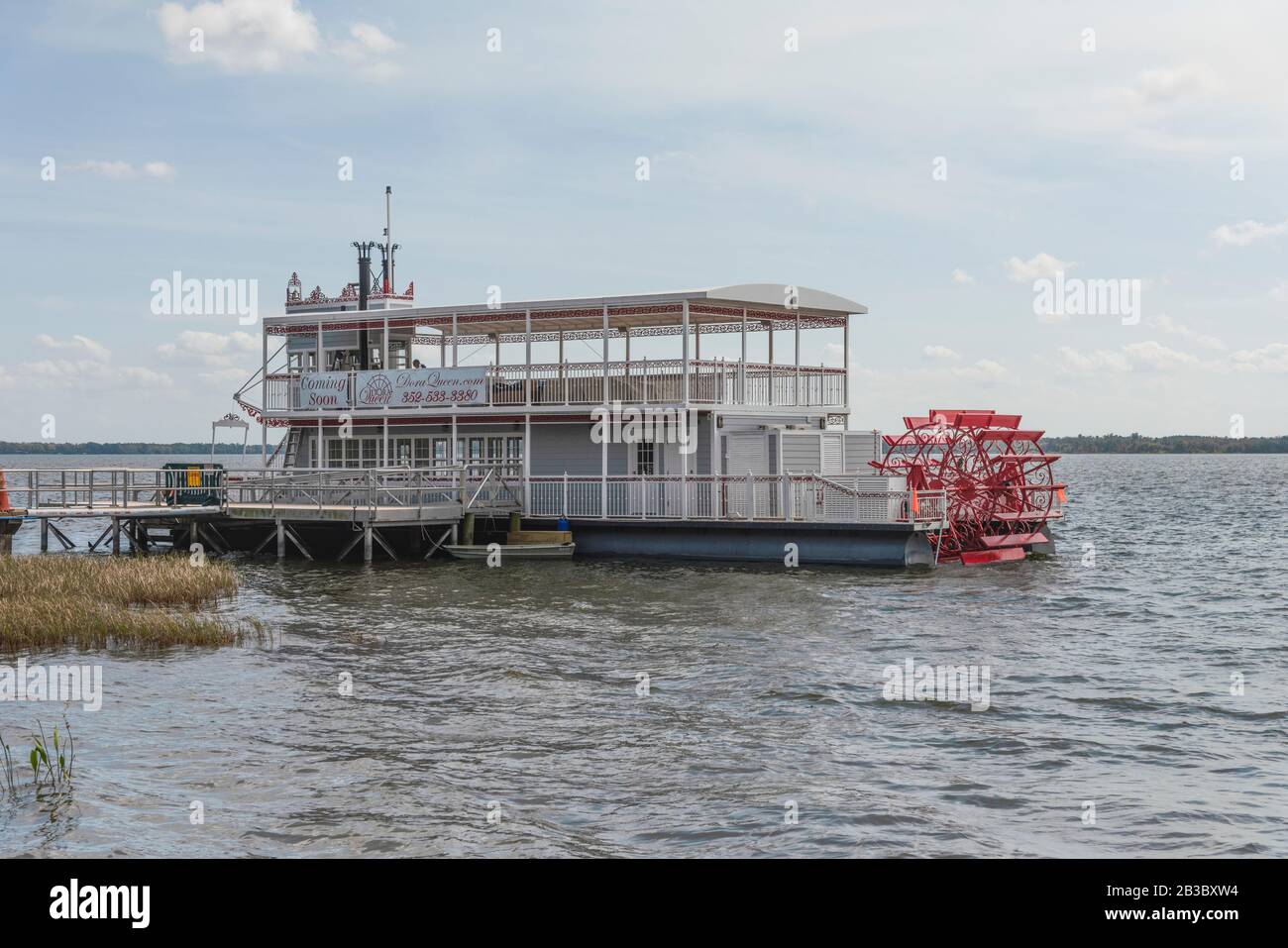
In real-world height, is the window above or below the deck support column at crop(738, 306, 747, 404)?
below

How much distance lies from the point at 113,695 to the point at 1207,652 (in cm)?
1528

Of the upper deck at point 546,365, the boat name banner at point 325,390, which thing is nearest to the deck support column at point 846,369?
the upper deck at point 546,365

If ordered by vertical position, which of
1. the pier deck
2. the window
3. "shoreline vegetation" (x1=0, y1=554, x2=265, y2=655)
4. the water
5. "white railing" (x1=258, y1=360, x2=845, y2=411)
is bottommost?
the water

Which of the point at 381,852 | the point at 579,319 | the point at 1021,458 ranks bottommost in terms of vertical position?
the point at 381,852

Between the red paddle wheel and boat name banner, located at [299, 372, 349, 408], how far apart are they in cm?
1406

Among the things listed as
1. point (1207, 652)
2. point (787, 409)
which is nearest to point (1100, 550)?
point (787, 409)

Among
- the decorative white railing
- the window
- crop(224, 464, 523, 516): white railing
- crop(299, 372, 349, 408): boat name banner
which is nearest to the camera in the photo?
the decorative white railing

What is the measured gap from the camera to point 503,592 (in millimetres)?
25312

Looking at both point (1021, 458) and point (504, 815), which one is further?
point (1021, 458)

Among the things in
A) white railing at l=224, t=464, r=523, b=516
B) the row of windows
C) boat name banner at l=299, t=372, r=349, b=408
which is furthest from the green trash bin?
the row of windows

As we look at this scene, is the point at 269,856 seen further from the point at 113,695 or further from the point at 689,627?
the point at 689,627

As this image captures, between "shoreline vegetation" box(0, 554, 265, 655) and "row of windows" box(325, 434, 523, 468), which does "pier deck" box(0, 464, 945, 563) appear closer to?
"row of windows" box(325, 434, 523, 468)

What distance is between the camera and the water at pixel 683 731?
10.7 metres

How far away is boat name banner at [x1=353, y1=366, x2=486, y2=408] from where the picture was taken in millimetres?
33344
